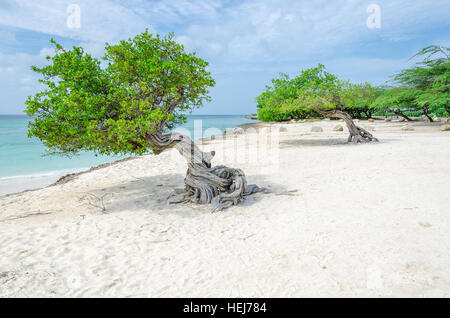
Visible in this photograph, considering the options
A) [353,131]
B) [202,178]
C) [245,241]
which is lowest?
Answer: [245,241]

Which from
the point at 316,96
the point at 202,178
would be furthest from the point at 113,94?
the point at 316,96

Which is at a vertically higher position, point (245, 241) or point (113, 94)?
point (113, 94)

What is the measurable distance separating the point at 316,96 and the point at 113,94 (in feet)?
44.5

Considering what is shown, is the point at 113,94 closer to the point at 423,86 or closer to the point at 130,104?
the point at 130,104

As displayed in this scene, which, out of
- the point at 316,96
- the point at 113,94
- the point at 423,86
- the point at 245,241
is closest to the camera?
the point at 245,241

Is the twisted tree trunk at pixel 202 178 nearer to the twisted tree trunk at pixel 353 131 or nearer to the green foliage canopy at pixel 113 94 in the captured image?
the green foliage canopy at pixel 113 94

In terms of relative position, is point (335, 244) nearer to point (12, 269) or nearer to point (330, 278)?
point (330, 278)

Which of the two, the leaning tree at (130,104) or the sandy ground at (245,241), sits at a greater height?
the leaning tree at (130,104)

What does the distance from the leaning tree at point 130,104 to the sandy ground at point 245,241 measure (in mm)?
→ 1114

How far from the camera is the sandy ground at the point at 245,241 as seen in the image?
400cm

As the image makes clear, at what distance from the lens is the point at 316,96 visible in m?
17.3

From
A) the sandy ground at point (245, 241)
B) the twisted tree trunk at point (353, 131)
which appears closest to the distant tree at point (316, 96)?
the twisted tree trunk at point (353, 131)

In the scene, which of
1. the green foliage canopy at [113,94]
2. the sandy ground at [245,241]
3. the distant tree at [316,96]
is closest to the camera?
the sandy ground at [245,241]

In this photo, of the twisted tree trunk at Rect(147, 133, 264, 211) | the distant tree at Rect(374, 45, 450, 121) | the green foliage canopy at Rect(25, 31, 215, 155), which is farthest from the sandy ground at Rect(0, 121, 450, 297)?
the distant tree at Rect(374, 45, 450, 121)
